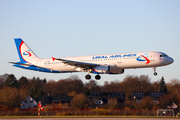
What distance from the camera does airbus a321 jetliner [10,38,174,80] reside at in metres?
53.1

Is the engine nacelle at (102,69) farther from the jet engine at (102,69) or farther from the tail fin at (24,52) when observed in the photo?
the tail fin at (24,52)

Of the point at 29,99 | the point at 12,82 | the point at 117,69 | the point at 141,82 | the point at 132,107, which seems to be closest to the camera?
the point at 117,69

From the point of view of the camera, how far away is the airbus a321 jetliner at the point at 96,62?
53.1m

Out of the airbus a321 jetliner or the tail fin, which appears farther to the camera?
the tail fin

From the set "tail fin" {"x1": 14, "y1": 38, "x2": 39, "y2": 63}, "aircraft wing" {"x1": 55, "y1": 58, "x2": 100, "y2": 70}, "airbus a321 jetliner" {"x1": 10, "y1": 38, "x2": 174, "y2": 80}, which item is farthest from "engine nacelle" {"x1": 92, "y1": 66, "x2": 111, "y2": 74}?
"tail fin" {"x1": 14, "y1": 38, "x2": 39, "y2": 63}

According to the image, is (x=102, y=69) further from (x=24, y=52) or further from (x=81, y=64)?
(x=24, y=52)

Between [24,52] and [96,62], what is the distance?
21564 mm

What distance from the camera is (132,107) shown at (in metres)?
81.8

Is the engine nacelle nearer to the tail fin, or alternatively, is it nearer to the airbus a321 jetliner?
the airbus a321 jetliner

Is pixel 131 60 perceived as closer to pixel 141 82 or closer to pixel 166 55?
pixel 166 55

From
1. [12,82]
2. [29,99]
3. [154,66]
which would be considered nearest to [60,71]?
[154,66]

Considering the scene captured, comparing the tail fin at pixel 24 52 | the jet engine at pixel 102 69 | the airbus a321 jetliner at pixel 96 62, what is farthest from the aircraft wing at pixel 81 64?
the tail fin at pixel 24 52

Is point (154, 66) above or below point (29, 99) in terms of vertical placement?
above

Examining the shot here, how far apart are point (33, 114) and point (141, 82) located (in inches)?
3129
